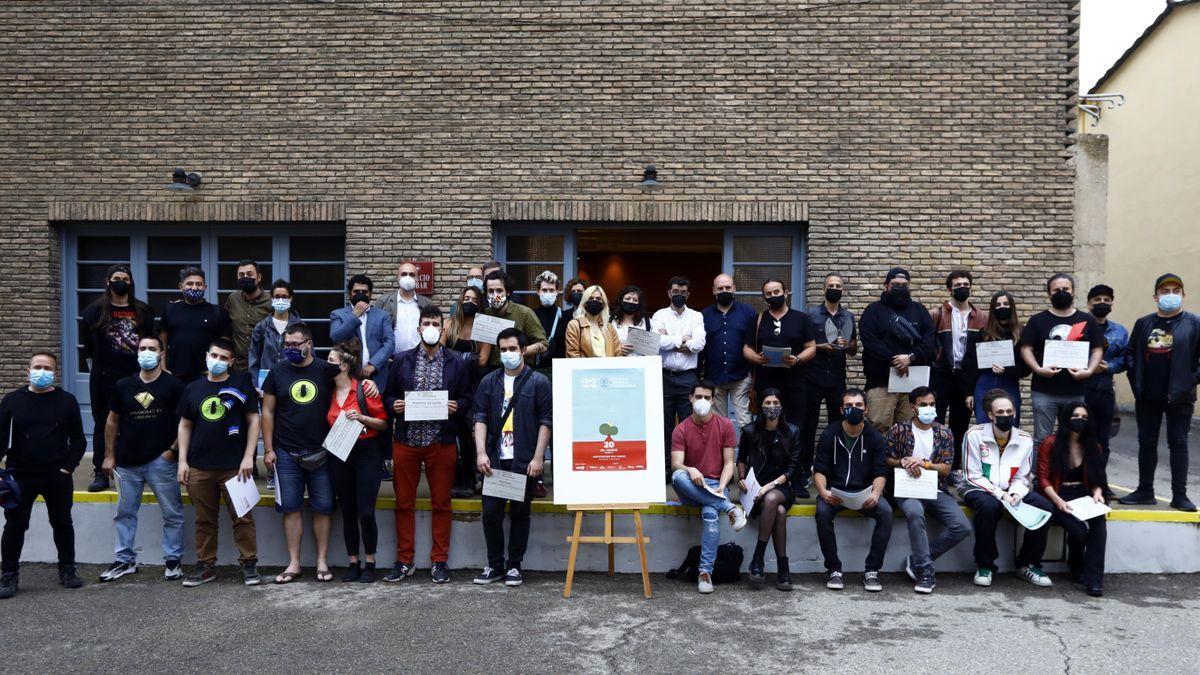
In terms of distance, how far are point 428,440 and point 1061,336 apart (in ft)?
18.4

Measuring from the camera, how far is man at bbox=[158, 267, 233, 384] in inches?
313

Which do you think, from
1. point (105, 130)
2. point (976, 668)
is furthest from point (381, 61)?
point (976, 668)

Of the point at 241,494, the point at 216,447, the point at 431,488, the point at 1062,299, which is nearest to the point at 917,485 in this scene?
the point at 1062,299

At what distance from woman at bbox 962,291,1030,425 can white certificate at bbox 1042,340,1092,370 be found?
0.93 feet

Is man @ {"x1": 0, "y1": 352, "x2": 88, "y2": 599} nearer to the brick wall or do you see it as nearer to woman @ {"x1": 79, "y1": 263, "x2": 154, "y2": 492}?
woman @ {"x1": 79, "y1": 263, "x2": 154, "y2": 492}

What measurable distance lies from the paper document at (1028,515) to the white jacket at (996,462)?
4.3 inches

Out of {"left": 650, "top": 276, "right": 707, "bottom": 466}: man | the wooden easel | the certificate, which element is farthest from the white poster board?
{"left": 650, "top": 276, "right": 707, "bottom": 466}: man

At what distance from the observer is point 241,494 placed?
6812 millimetres

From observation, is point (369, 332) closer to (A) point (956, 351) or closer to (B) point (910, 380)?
(B) point (910, 380)

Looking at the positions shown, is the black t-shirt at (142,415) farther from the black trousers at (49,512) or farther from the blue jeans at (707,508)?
the blue jeans at (707,508)

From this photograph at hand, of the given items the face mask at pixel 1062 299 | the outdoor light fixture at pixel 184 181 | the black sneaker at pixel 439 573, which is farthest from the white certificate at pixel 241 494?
the face mask at pixel 1062 299

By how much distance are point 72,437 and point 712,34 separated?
8.12 meters

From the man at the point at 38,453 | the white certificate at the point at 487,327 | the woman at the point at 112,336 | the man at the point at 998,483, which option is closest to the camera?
the man at the point at 38,453

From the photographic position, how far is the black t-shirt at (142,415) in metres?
7.00
